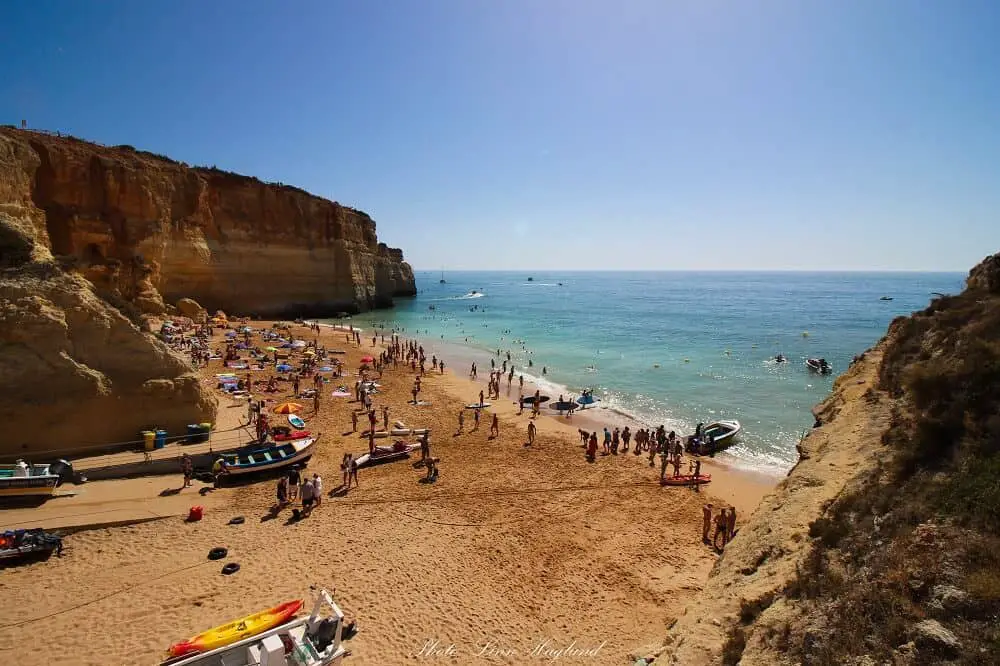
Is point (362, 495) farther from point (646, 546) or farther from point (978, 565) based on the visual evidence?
point (978, 565)

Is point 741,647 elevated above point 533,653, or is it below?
above

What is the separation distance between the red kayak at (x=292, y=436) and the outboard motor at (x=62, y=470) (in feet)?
17.1

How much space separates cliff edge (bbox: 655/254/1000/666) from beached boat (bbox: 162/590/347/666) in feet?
14.8

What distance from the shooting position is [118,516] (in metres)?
10.7

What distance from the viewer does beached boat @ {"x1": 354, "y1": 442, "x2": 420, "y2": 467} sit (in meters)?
15.2

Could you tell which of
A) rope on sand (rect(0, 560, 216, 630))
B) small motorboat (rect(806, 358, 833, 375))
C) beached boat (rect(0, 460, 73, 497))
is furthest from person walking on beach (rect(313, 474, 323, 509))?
small motorboat (rect(806, 358, 833, 375))

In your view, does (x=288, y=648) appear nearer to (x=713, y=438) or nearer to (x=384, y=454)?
(x=384, y=454)

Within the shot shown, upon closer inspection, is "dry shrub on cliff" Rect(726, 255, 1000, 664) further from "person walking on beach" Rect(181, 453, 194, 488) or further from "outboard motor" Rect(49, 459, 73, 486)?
"outboard motor" Rect(49, 459, 73, 486)

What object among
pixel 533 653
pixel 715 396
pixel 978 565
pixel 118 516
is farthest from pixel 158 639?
pixel 715 396

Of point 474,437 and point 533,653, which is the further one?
point 474,437

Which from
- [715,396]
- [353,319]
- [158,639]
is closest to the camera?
[158,639]

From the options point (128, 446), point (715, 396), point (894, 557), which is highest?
point (894, 557)

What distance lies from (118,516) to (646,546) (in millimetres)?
11715

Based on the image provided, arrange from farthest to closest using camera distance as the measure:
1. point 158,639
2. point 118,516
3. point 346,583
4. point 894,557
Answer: point 118,516 → point 346,583 → point 158,639 → point 894,557
